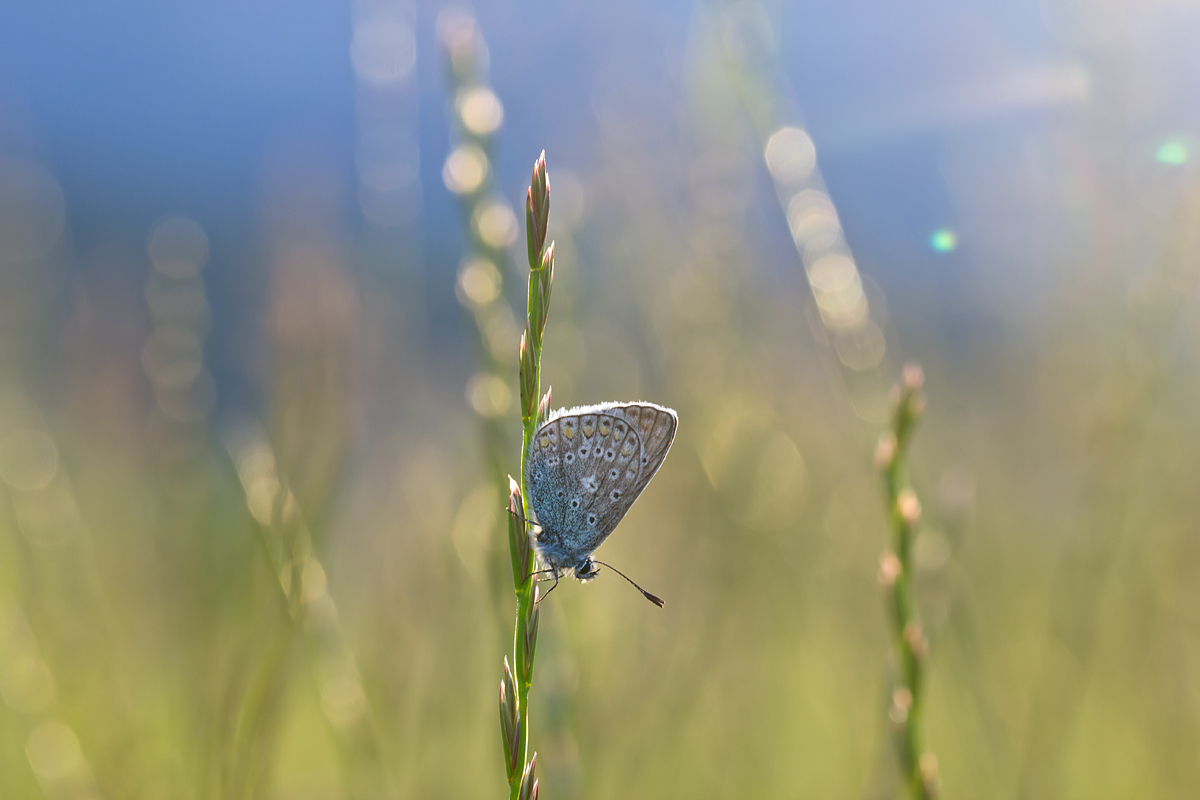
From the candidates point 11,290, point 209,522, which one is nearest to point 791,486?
point 209,522

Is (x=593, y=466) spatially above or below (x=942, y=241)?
below

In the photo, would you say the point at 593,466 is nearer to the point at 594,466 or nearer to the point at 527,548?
the point at 594,466

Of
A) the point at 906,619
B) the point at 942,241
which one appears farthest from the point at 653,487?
the point at 906,619

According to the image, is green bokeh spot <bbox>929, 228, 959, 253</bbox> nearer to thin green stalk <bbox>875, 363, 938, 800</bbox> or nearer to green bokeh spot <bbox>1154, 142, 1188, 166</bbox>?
green bokeh spot <bbox>1154, 142, 1188, 166</bbox>

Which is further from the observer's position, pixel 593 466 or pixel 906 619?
pixel 593 466

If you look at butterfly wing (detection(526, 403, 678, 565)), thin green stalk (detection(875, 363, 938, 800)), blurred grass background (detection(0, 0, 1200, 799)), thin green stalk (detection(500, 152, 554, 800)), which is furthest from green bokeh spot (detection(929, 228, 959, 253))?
thin green stalk (detection(500, 152, 554, 800))

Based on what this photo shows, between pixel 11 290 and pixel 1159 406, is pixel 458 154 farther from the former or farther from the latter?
pixel 1159 406
